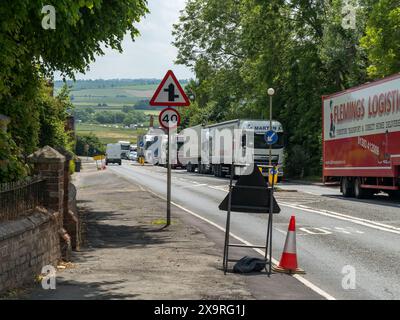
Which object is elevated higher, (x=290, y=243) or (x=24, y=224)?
(x=24, y=224)

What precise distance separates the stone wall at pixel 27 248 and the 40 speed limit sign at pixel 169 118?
570 centimetres

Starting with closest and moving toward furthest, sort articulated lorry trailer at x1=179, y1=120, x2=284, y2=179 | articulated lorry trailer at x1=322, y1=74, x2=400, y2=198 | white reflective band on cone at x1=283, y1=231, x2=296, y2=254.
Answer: white reflective band on cone at x1=283, y1=231, x2=296, y2=254 → articulated lorry trailer at x1=322, y1=74, x2=400, y2=198 → articulated lorry trailer at x1=179, y1=120, x2=284, y2=179

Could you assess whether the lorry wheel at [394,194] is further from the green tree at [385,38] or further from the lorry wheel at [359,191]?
the green tree at [385,38]

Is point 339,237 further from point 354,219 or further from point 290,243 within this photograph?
point 290,243

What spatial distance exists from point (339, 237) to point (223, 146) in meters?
38.2

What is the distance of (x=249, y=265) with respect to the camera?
37.3ft

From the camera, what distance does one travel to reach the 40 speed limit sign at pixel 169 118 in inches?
680

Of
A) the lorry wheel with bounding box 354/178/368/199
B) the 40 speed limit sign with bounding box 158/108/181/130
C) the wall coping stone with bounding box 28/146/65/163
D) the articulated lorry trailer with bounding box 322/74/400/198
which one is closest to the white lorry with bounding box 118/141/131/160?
the articulated lorry trailer with bounding box 322/74/400/198

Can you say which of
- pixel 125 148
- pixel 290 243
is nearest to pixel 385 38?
pixel 290 243

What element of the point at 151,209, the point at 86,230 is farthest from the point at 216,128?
the point at 86,230

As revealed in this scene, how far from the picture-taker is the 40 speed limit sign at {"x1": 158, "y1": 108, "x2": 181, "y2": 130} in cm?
1727

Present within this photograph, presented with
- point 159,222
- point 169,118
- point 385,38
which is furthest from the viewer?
point 385,38

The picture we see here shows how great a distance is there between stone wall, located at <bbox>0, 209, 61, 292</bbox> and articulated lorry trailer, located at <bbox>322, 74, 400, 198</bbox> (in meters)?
17.0

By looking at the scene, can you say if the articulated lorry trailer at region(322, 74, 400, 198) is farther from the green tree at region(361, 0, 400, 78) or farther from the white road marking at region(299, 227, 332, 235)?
the white road marking at region(299, 227, 332, 235)
